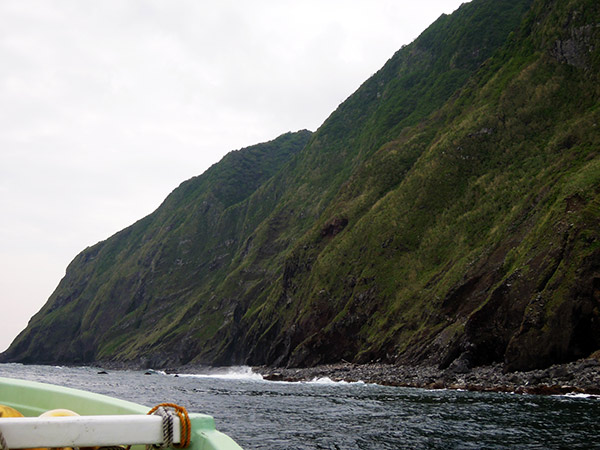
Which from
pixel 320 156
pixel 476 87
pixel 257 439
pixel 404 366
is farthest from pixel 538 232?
pixel 320 156

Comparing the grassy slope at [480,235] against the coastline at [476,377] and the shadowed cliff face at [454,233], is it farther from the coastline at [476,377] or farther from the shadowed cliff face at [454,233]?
the coastline at [476,377]

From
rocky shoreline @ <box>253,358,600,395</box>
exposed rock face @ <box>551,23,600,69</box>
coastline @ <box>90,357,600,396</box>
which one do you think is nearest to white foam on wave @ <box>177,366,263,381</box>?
coastline @ <box>90,357,600,396</box>

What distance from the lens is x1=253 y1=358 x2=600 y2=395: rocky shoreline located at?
1468 inches

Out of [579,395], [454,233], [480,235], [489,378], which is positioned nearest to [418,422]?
[579,395]

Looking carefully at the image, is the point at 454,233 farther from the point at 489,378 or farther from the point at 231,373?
the point at 231,373

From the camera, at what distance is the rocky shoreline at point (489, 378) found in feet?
122

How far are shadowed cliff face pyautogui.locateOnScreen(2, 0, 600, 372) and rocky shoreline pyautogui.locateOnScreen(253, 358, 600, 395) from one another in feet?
8.30

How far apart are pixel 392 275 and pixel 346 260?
13377 mm

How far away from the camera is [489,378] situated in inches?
1853

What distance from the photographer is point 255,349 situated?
116062mm

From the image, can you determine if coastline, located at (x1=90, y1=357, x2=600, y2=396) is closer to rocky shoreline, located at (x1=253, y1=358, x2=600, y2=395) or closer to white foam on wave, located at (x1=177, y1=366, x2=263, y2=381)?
rocky shoreline, located at (x1=253, y1=358, x2=600, y2=395)

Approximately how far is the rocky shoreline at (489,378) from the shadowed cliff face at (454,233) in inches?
99.6

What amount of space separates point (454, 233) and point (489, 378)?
1610 inches

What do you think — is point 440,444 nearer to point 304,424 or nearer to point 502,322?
point 304,424
